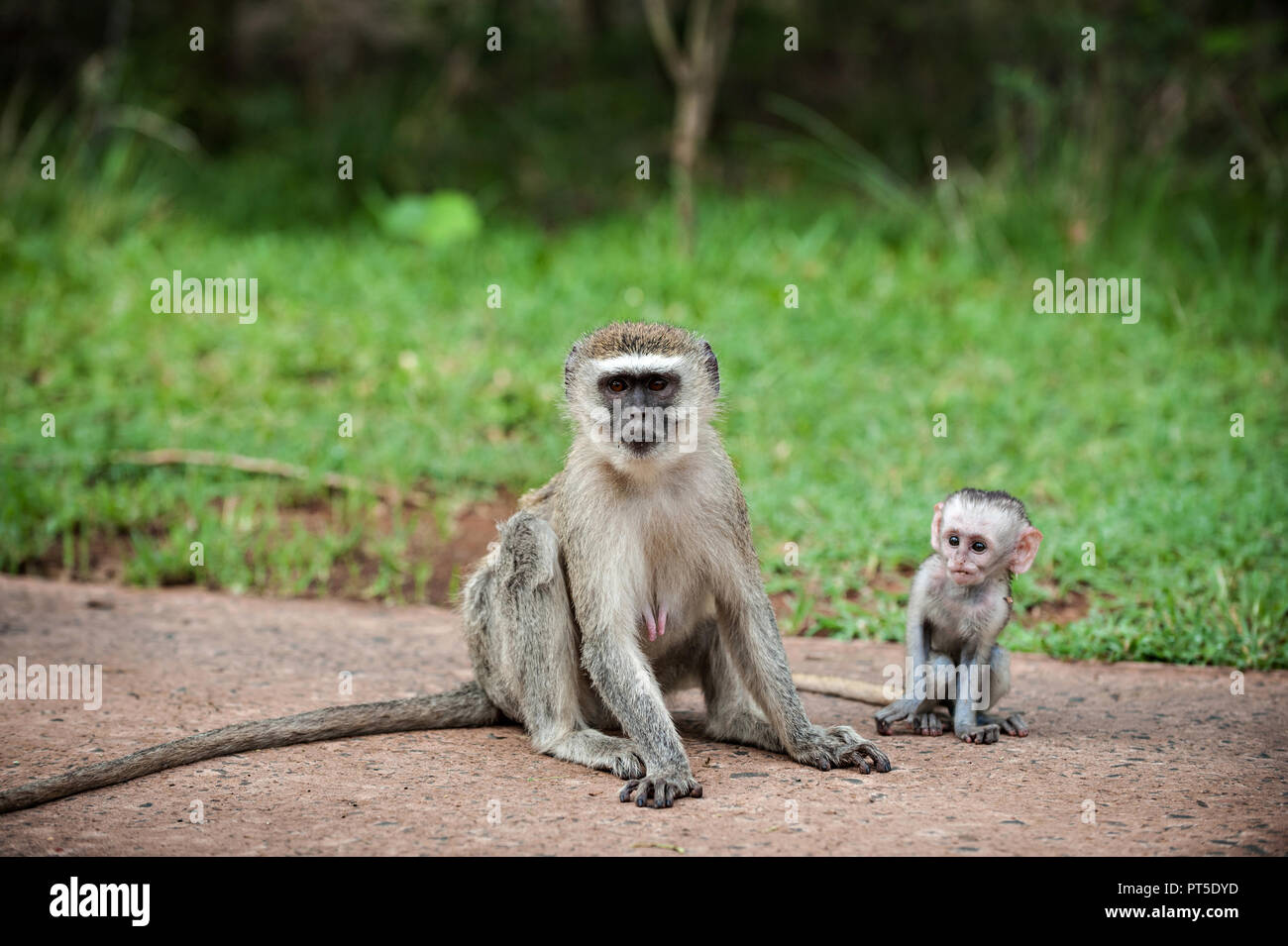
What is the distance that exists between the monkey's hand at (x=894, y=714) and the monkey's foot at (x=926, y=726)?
3cm

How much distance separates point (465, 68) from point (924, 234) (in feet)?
22.6

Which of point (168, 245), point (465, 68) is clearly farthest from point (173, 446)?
point (465, 68)

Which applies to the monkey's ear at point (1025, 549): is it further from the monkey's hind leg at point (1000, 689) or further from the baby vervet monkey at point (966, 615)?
the monkey's hind leg at point (1000, 689)

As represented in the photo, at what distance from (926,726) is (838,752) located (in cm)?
60

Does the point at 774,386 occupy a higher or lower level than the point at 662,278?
lower

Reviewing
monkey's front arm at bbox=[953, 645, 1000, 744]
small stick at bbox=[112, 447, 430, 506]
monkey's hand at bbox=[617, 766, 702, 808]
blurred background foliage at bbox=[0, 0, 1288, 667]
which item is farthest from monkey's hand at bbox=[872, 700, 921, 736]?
small stick at bbox=[112, 447, 430, 506]

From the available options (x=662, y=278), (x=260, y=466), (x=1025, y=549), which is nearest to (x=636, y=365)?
(x=1025, y=549)

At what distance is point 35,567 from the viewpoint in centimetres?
692

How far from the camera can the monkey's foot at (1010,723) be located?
466cm

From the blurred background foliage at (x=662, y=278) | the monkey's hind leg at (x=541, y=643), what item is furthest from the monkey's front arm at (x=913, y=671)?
the blurred background foliage at (x=662, y=278)

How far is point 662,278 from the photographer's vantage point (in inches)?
409

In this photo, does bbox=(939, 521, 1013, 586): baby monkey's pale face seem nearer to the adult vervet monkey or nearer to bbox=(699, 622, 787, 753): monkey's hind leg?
the adult vervet monkey

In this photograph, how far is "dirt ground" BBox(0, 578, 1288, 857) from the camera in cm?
356

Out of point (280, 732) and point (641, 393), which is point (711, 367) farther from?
point (280, 732)
